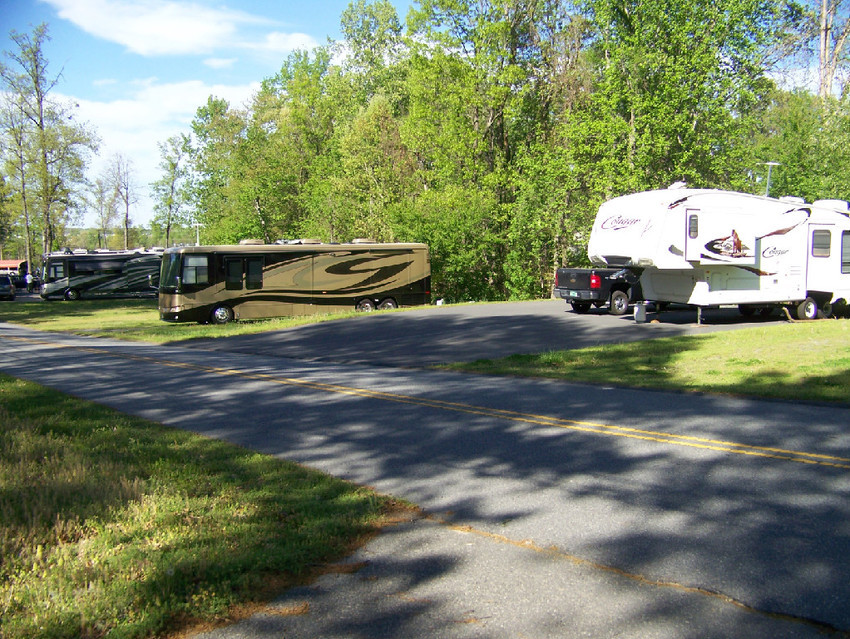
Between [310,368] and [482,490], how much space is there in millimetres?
10156

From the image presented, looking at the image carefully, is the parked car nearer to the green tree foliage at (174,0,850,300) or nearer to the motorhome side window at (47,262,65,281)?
the motorhome side window at (47,262,65,281)

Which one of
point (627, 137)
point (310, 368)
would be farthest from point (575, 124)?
point (310, 368)

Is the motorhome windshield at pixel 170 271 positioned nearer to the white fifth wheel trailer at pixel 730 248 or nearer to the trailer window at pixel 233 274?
the trailer window at pixel 233 274

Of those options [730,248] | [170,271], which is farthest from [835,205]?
[170,271]

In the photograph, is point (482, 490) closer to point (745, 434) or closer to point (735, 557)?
point (735, 557)

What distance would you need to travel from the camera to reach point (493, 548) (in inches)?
192

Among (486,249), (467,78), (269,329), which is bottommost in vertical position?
(269,329)

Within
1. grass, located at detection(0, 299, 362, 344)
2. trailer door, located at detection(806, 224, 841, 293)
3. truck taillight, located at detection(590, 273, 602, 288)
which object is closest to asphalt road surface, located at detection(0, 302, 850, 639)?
truck taillight, located at detection(590, 273, 602, 288)

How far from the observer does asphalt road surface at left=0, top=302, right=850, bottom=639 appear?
13.0 feet

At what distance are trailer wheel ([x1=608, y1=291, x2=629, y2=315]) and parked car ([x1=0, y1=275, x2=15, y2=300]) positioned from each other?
47965 mm

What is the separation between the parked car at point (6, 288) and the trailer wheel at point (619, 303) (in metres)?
48.0

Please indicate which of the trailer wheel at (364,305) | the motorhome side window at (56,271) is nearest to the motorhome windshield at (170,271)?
the trailer wheel at (364,305)

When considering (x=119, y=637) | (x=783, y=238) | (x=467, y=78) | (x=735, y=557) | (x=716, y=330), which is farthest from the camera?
(x=467, y=78)

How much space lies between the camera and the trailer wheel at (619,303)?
80.6 ft
